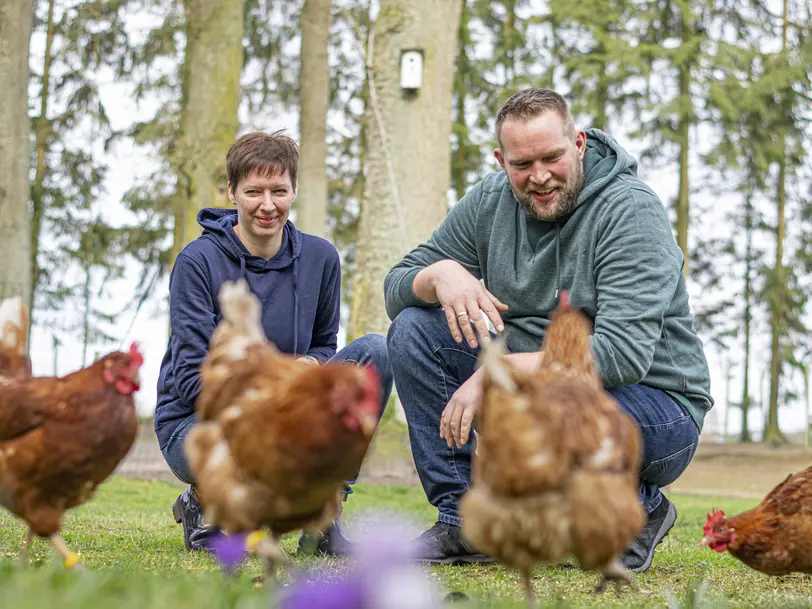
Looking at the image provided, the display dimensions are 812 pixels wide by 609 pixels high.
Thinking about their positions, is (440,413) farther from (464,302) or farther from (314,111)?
(314,111)

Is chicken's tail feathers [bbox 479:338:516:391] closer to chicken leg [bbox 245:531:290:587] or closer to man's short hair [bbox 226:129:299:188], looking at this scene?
chicken leg [bbox 245:531:290:587]

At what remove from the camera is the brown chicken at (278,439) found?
2.79 metres

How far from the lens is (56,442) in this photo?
3301 millimetres

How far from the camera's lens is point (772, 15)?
1861 cm

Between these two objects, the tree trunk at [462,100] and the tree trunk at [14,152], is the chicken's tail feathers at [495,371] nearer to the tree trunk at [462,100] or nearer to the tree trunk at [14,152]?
the tree trunk at [14,152]

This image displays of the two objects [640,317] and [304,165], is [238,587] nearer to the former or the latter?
[640,317]

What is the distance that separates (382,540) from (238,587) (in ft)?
4.68

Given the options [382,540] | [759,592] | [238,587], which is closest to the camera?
[382,540]

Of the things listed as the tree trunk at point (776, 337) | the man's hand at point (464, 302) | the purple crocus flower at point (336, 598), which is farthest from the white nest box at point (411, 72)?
the tree trunk at point (776, 337)

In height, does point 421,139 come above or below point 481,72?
below

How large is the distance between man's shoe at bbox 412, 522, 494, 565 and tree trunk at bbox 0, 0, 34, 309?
5710 mm

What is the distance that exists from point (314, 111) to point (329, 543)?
10.2 m

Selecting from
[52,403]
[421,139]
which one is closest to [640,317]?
[52,403]

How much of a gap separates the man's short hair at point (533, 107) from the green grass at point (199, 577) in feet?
6.13
